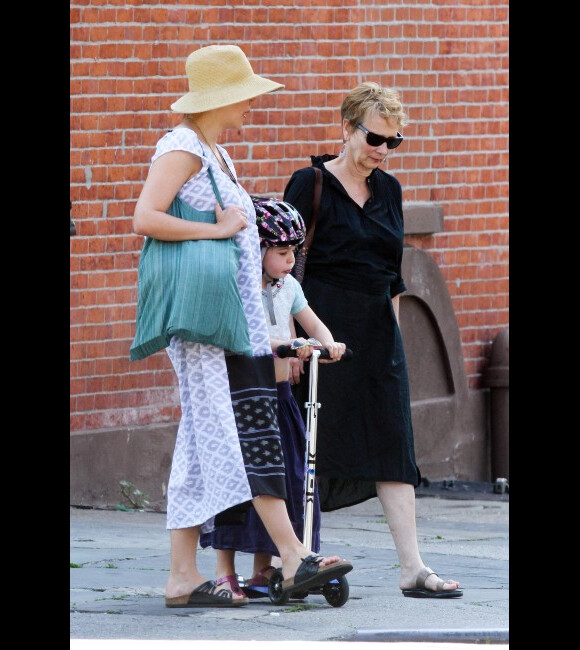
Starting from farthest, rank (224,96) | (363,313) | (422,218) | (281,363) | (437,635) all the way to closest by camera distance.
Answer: (422,218)
(363,313)
(281,363)
(224,96)
(437,635)

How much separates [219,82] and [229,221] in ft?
1.83

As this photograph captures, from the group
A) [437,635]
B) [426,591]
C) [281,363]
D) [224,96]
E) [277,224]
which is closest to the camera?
[437,635]

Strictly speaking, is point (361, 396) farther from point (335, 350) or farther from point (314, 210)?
point (314, 210)

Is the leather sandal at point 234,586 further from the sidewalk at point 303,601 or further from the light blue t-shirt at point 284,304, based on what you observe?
the light blue t-shirt at point 284,304

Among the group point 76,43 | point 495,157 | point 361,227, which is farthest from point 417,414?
point 361,227

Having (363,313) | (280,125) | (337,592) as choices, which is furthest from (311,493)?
(280,125)

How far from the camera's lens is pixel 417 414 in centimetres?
1189

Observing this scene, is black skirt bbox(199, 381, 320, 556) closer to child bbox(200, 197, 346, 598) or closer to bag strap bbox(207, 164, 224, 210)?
child bbox(200, 197, 346, 598)

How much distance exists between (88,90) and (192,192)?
3478 millimetres

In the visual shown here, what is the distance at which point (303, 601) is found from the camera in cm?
703
